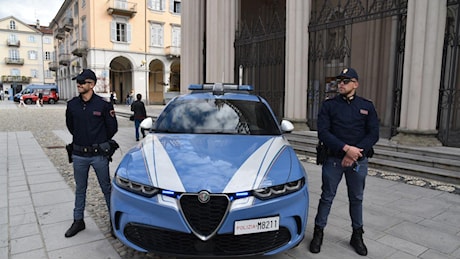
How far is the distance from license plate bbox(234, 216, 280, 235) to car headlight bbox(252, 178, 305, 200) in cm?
18

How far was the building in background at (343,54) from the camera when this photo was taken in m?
6.43

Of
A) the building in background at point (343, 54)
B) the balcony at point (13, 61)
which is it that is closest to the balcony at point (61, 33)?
the balcony at point (13, 61)

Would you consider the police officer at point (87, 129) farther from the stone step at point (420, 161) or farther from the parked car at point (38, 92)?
the parked car at point (38, 92)

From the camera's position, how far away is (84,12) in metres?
33.1

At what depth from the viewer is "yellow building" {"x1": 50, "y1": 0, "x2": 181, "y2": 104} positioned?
31750 millimetres

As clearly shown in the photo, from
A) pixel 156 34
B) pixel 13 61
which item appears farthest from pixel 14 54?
pixel 156 34

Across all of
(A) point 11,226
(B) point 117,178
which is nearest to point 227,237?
(B) point 117,178

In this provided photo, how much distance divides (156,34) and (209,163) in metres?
34.9

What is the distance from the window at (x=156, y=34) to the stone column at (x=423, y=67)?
31447 mm

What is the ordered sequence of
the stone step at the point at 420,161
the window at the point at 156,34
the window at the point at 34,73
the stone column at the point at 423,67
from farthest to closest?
the window at the point at 34,73, the window at the point at 156,34, the stone column at the point at 423,67, the stone step at the point at 420,161

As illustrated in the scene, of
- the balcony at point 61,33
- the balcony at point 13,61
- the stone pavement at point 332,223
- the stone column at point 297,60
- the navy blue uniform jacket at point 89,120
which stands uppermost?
the balcony at point 61,33

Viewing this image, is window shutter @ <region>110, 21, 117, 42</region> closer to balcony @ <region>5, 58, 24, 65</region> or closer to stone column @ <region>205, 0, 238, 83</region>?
stone column @ <region>205, 0, 238, 83</region>

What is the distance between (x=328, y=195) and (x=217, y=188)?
130 centimetres

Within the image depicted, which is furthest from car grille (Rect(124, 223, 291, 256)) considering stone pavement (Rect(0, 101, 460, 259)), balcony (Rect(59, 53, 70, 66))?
balcony (Rect(59, 53, 70, 66))
